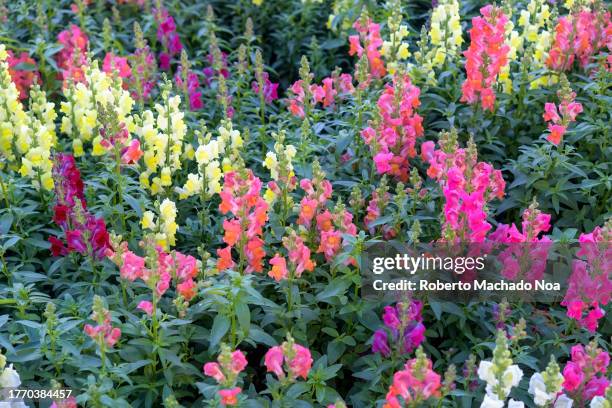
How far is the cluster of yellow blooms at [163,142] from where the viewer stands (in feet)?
15.8

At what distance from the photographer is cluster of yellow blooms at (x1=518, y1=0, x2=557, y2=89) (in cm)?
578

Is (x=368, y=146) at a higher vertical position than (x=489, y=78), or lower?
lower

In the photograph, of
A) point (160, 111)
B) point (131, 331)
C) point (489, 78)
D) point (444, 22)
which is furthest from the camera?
point (444, 22)

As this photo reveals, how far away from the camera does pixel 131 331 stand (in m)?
3.75

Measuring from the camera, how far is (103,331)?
344 centimetres

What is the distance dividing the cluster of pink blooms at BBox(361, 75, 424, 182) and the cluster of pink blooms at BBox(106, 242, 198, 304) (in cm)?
134

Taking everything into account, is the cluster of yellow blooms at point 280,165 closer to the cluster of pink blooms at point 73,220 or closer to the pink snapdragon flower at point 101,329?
the cluster of pink blooms at point 73,220

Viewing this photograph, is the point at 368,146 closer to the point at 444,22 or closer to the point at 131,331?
the point at 444,22

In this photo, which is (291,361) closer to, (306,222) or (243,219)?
(243,219)

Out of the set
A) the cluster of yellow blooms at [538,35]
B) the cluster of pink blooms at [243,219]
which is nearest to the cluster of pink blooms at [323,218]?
the cluster of pink blooms at [243,219]

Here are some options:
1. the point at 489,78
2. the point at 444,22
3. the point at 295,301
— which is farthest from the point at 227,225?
the point at 444,22

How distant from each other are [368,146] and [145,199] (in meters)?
1.50

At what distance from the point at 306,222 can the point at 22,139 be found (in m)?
1.78

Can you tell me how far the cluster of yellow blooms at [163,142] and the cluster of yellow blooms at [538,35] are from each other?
2.53 metres
